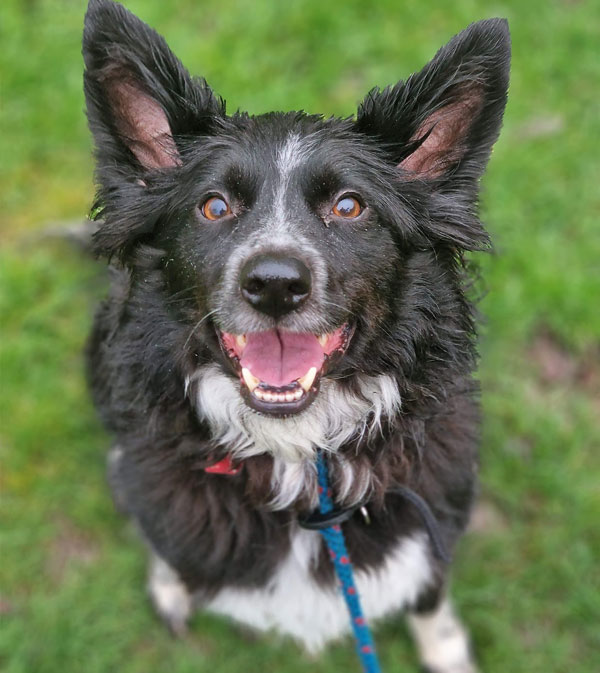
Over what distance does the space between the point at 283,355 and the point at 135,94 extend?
0.98 meters

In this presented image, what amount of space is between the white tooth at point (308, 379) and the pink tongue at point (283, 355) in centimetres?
3

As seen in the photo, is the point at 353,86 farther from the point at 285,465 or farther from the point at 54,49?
the point at 285,465

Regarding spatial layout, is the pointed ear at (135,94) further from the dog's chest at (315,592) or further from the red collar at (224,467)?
the dog's chest at (315,592)

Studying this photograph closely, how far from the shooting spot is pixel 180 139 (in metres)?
2.40

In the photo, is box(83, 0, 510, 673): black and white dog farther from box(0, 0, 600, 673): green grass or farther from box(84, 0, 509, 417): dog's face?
box(0, 0, 600, 673): green grass

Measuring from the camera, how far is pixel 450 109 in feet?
7.41

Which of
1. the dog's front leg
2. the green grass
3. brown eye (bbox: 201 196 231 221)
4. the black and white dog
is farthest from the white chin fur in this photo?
the green grass

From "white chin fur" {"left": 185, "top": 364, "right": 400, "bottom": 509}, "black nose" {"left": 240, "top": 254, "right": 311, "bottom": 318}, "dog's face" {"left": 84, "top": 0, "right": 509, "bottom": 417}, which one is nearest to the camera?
"black nose" {"left": 240, "top": 254, "right": 311, "bottom": 318}

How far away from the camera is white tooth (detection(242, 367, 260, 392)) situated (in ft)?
7.20

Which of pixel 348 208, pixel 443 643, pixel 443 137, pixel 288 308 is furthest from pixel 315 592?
pixel 443 137

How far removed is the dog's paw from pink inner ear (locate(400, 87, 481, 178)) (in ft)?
7.16

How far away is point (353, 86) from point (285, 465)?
3418mm

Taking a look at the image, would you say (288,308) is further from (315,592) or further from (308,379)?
(315,592)

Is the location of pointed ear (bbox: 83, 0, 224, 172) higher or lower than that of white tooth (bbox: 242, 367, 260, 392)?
higher
